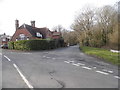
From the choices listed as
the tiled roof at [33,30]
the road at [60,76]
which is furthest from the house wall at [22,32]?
the road at [60,76]

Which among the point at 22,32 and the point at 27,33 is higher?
the point at 22,32

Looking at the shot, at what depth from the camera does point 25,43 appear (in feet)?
109

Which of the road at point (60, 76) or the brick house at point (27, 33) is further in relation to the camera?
the brick house at point (27, 33)

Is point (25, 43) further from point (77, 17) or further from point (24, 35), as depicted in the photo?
point (77, 17)

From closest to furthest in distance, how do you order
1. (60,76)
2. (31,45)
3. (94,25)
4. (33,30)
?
(60,76), (31,45), (94,25), (33,30)

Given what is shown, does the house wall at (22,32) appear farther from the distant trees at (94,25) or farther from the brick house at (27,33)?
the distant trees at (94,25)

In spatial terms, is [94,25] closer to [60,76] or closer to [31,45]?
[31,45]

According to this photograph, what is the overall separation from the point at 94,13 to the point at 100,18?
488 centimetres

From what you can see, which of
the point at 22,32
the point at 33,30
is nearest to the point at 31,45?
the point at 22,32

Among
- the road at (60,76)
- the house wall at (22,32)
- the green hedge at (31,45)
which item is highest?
the house wall at (22,32)

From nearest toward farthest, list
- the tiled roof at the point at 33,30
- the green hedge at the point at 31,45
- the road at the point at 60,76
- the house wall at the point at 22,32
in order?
1. the road at the point at 60,76
2. the green hedge at the point at 31,45
3. the house wall at the point at 22,32
4. the tiled roof at the point at 33,30

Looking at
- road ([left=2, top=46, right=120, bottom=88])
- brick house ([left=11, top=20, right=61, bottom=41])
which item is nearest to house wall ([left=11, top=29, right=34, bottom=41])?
brick house ([left=11, top=20, right=61, bottom=41])

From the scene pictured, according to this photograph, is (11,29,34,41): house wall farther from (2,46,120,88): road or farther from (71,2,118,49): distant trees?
(2,46,120,88): road

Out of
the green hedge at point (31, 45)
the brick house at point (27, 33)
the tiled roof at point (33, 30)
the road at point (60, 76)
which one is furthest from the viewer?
the tiled roof at point (33, 30)
